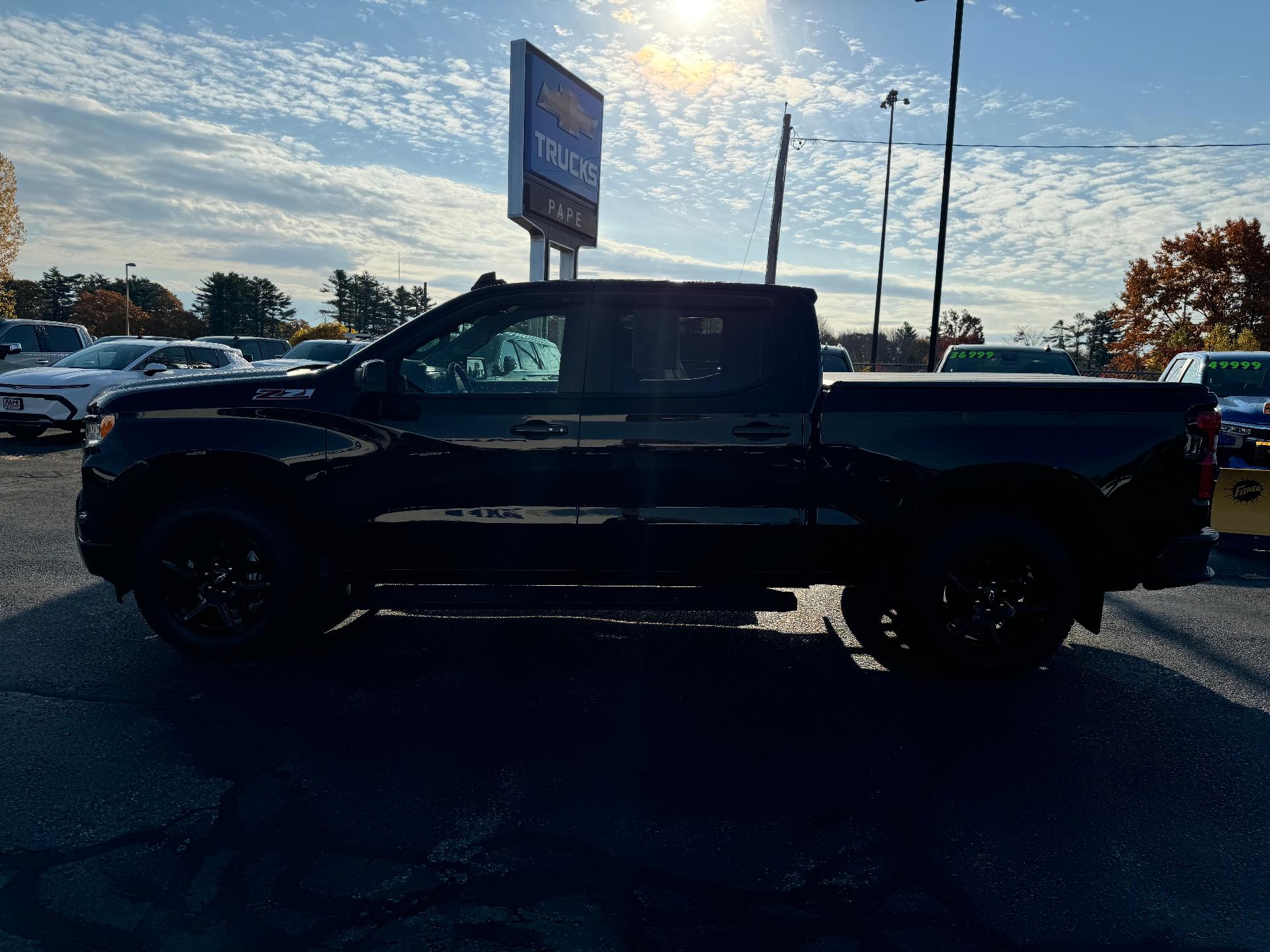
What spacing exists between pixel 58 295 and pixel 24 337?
111 m

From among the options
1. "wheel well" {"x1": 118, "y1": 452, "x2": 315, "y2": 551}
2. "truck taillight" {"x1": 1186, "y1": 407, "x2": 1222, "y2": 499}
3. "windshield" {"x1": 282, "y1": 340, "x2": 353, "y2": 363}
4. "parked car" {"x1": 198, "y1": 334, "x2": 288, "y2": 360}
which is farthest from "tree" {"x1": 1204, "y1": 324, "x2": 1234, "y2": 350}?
"wheel well" {"x1": 118, "y1": 452, "x2": 315, "y2": 551}

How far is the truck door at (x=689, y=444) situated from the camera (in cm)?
451

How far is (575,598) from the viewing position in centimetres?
454

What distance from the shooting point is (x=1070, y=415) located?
4508mm

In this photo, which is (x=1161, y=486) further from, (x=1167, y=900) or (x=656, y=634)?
(x=656, y=634)

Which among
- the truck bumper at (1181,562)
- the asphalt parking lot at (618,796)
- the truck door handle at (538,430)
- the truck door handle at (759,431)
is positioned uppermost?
the truck door handle at (759,431)

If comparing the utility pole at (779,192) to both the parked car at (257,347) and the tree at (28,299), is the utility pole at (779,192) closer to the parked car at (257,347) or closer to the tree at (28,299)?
the parked car at (257,347)

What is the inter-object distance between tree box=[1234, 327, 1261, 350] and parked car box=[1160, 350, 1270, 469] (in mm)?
25246

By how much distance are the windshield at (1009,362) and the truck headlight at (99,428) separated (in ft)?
41.2

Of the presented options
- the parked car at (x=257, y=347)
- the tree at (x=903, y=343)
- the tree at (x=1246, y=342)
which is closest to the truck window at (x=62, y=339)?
the parked car at (x=257, y=347)

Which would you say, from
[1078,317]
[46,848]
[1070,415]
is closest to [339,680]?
[46,848]

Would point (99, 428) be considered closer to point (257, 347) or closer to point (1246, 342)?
point (257, 347)

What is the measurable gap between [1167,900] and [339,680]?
3632 millimetres

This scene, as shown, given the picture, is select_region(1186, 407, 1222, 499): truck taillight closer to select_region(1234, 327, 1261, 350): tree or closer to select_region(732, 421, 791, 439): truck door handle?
select_region(732, 421, 791, 439): truck door handle
